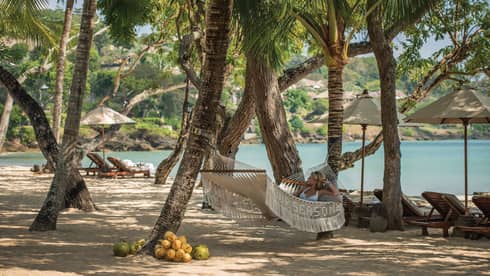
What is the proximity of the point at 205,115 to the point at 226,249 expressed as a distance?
1391mm

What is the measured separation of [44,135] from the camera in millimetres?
8422

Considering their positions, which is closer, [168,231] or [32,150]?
[168,231]

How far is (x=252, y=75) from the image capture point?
8.88 metres

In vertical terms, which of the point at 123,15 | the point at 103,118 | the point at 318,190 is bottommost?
the point at 318,190

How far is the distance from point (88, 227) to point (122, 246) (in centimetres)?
216

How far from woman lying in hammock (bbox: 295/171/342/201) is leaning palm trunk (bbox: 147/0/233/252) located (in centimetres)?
152

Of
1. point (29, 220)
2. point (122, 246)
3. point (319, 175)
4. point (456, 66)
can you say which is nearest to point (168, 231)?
point (122, 246)

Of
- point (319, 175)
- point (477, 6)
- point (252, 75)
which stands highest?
point (477, 6)

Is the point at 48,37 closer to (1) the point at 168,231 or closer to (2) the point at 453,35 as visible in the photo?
(2) the point at 453,35

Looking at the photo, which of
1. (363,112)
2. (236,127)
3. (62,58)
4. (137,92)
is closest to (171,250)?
(363,112)

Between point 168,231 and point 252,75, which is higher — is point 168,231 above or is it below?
below

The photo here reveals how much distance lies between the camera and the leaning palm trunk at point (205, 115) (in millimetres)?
5355

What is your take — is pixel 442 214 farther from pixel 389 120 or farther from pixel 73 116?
pixel 73 116

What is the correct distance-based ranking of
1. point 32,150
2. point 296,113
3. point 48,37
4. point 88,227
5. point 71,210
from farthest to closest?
point 296,113 → point 32,150 → point 48,37 → point 71,210 → point 88,227
